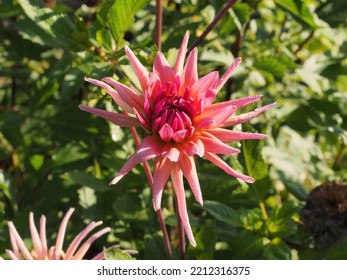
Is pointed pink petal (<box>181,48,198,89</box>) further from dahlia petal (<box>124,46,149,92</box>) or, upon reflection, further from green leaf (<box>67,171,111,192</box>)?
green leaf (<box>67,171,111,192</box>)

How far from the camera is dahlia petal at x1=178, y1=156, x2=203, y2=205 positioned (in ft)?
3.92

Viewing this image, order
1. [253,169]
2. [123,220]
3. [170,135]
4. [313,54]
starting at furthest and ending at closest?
[313,54] < [123,220] < [253,169] < [170,135]

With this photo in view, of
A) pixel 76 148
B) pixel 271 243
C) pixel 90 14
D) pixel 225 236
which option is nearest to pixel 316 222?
pixel 271 243

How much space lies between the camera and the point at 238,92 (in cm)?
218

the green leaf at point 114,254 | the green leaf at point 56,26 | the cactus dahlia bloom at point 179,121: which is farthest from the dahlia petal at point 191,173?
the green leaf at point 56,26

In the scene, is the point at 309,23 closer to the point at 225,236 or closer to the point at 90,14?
the point at 225,236

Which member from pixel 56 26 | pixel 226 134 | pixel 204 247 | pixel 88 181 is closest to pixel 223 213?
pixel 204 247

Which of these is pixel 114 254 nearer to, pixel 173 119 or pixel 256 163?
pixel 173 119

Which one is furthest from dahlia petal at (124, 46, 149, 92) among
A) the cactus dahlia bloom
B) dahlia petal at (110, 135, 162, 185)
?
dahlia petal at (110, 135, 162, 185)

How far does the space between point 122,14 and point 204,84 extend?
1.29ft

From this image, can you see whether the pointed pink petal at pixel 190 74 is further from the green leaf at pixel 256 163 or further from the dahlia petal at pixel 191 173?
the green leaf at pixel 256 163

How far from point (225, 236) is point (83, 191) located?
1.51ft

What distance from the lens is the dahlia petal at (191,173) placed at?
1.20 m

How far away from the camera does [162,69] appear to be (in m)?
1.25
